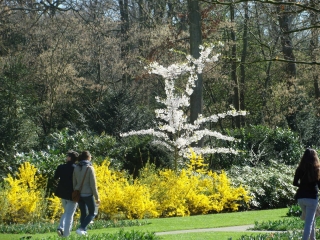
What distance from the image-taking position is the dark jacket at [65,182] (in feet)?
39.1

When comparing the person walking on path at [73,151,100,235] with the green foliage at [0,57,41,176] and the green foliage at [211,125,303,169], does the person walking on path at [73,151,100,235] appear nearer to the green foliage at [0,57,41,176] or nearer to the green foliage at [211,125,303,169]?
the green foliage at [0,57,41,176]

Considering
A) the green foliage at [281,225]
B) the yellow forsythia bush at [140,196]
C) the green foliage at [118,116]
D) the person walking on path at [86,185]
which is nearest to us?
the person walking on path at [86,185]

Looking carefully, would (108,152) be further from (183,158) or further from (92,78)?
(92,78)

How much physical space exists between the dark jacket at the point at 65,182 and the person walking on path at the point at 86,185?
24cm

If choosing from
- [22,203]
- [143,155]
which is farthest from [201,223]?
[143,155]

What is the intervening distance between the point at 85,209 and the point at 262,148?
14.3m

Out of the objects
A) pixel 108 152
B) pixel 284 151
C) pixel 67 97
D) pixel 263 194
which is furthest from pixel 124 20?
pixel 263 194

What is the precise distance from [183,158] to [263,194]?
391 centimetres

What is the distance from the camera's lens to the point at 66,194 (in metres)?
11.9

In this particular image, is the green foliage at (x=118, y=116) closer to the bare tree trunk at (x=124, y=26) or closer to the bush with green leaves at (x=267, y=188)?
the bush with green leaves at (x=267, y=188)

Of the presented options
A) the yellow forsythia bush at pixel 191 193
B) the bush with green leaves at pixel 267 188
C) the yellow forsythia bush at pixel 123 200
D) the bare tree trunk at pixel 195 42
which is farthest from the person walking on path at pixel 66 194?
the bare tree trunk at pixel 195 42

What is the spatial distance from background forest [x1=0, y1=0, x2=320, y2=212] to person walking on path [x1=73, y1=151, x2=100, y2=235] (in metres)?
6.25

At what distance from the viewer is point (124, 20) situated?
35.1 metres

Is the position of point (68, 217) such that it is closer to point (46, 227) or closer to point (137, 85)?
point (46, 227)
